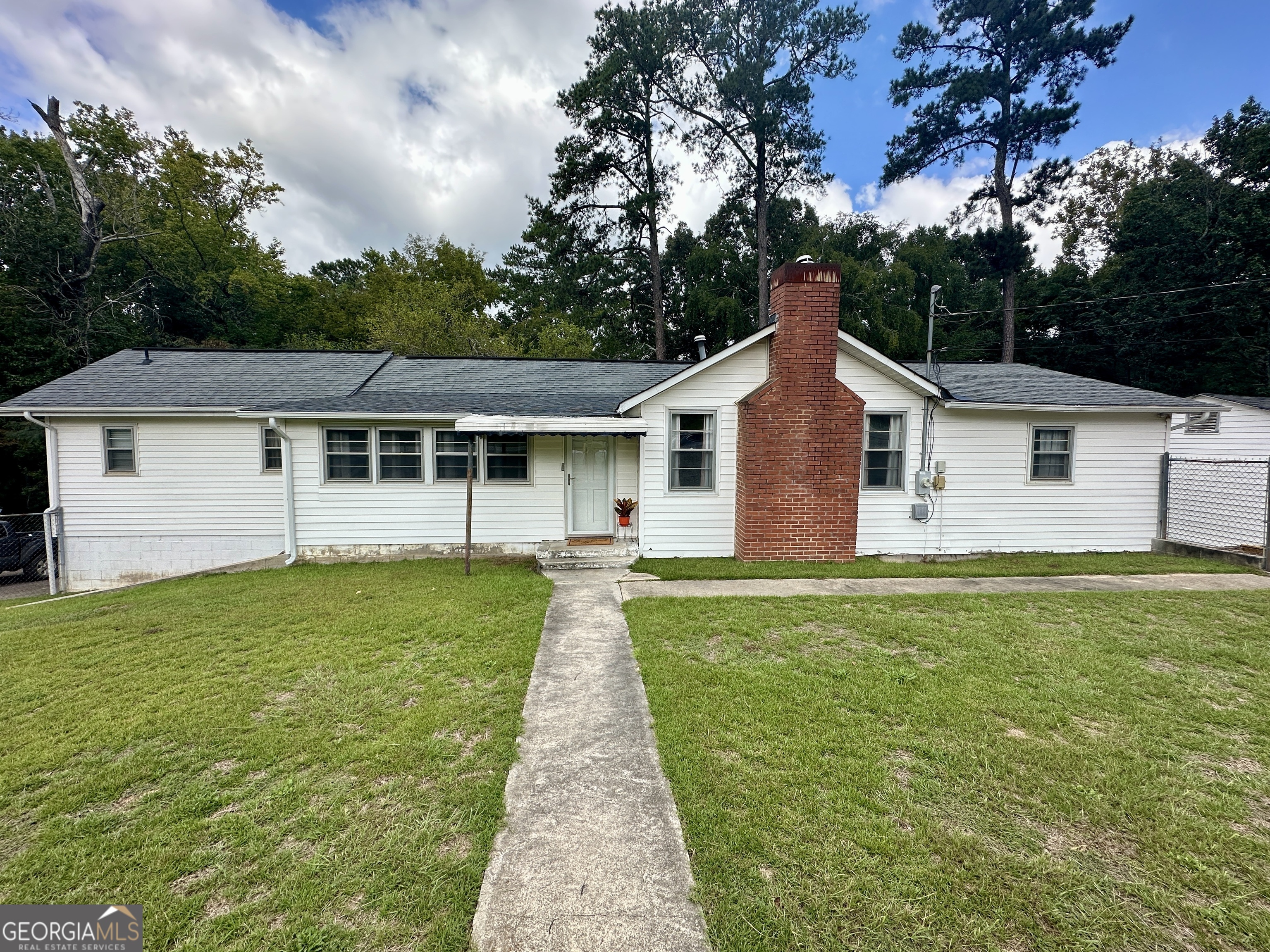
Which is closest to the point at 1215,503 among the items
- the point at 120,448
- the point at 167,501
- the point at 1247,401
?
the point at 1247,401

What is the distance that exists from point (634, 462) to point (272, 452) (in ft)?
24.5

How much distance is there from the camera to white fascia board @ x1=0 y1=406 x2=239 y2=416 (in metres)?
9.45

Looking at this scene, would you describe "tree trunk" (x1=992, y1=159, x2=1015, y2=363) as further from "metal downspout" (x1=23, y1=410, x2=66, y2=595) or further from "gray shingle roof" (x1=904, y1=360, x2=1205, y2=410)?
"metal downspout" (x1=23, y1=410, x2=66, y2=595)

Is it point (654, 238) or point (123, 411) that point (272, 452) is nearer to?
point (123, 411)

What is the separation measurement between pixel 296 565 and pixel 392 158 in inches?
651

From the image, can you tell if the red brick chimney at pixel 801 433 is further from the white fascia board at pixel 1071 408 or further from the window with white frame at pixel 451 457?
the window with white frame at pixel 451 457

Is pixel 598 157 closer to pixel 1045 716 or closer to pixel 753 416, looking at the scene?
pixel 753 416

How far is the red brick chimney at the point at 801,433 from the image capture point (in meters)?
8.45

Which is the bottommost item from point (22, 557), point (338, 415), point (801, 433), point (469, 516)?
point (22, 557)

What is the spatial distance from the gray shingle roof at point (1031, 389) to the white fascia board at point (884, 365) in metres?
0.51

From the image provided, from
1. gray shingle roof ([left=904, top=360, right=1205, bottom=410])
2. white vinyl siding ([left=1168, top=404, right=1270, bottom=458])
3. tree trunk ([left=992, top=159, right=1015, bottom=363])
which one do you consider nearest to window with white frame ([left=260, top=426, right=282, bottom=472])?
gray shingle roof ([left=904, top=360, right=1205, bottom=410])

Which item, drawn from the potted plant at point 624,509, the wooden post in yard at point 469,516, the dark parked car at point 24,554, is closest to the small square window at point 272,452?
the wooden post in yard at point 469,516

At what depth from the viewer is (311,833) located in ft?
8.46

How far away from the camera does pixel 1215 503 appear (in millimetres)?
9195
